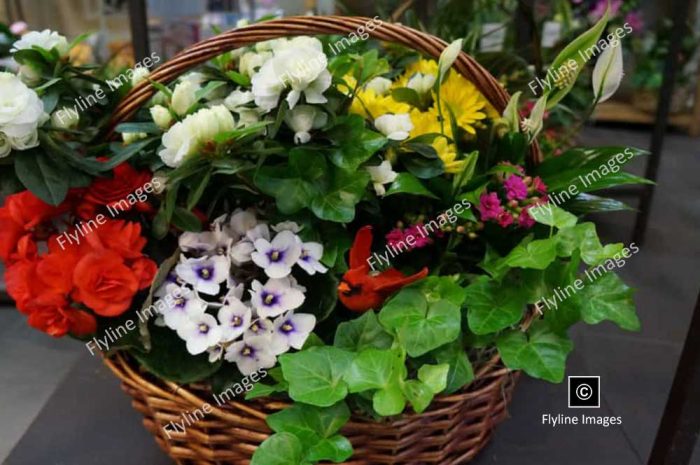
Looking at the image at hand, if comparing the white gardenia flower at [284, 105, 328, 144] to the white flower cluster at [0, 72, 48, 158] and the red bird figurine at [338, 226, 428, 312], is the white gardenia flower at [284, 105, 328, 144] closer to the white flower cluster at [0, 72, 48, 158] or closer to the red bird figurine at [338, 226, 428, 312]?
the red bird figurine at [338, 226, 428, 312]

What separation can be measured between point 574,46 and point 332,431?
1.29 ft

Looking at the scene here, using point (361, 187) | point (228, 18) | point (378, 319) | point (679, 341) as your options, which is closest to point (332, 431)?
point (378, 319)

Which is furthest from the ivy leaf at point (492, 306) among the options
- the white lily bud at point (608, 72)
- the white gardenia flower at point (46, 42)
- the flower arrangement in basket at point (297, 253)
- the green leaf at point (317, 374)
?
the white gardenia flower at point (46, 42)

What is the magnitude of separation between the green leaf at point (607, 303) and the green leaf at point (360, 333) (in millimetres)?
159

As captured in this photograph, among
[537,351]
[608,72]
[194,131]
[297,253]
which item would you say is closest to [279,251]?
[297,253]

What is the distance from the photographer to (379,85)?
0.70 m

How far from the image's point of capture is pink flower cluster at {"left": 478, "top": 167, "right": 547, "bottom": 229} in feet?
1.82

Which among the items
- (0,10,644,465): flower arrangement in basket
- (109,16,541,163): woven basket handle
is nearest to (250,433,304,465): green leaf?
(0,10,644,465): flower arrangement in basket

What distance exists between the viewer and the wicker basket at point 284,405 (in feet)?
1.71

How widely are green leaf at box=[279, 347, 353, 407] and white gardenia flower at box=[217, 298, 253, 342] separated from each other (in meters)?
0.05

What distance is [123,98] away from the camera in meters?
0.62

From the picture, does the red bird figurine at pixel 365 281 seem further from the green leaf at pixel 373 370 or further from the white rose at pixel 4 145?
the white rose at pixel 4 145

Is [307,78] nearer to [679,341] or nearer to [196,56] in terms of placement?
[196,56]

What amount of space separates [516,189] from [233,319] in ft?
0.87
